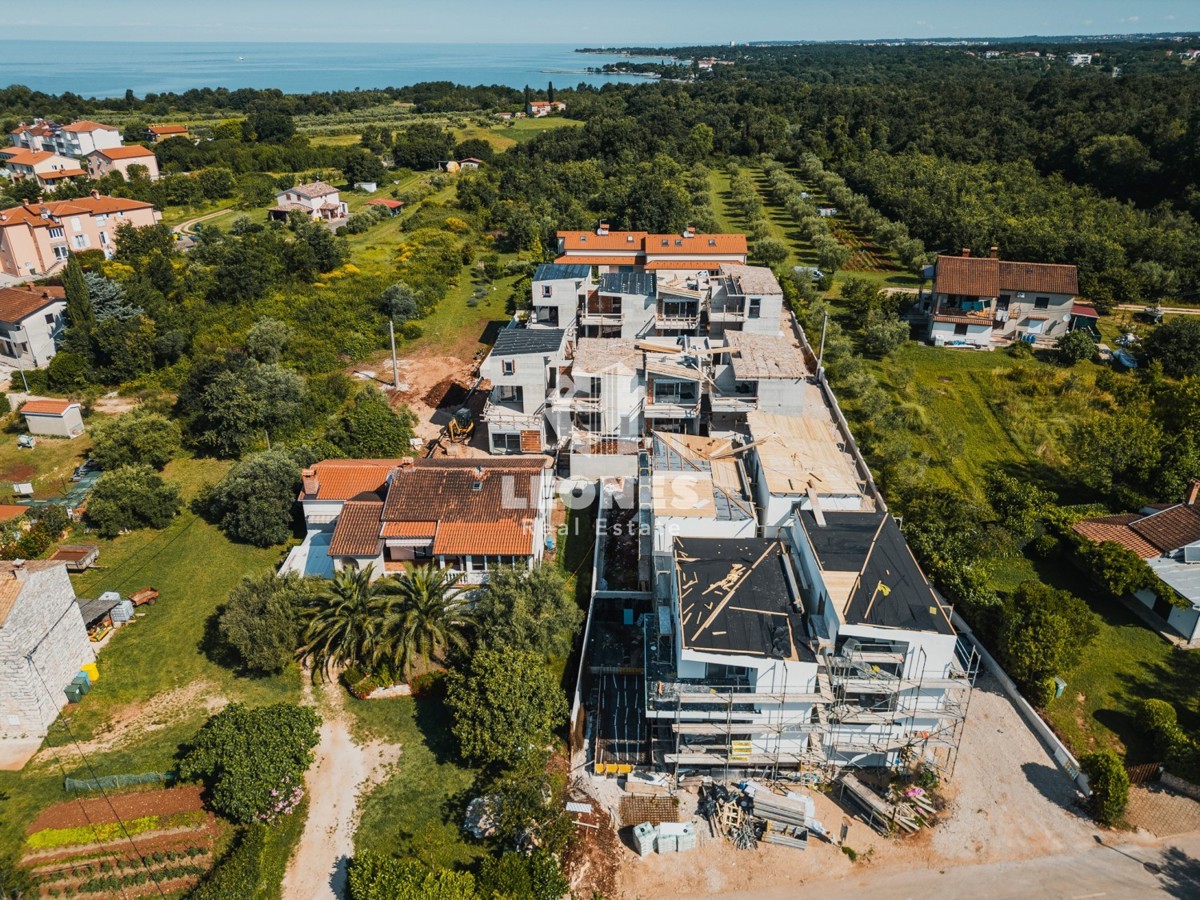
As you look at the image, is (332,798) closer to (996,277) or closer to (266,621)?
(266,621)

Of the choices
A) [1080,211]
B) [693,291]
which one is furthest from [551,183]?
[1080,211]

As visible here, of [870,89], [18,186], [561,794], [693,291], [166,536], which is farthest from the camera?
[870,89]

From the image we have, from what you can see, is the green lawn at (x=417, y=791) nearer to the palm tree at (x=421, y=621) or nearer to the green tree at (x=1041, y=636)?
the palm tree at (x=421, y=621)

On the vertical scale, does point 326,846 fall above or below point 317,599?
below

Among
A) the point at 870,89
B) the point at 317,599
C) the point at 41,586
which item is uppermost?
the point at 870,89

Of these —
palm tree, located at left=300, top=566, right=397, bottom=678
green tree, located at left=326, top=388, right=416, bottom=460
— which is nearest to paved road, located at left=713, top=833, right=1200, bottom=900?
palm tree, located at left=300, top=566, right=397, bottom=678

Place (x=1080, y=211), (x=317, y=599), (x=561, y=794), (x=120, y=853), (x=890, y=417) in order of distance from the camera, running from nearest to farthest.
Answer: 1. (x=120, y=853)
2. (x=561, y=794)
3. (x=317, y=599)
4. (x=890, y=417)
5. (x=1080, y=211)

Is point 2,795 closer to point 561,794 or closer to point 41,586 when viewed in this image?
point 41,586
